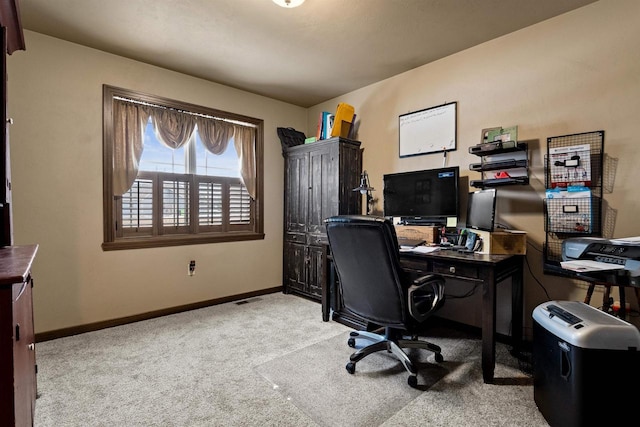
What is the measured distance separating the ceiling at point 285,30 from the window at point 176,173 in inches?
21.1

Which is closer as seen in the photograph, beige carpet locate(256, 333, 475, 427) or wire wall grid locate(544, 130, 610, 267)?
beige carpet locate(256, 333, 475, 427)

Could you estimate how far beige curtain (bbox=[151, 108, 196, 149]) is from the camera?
10.9ft

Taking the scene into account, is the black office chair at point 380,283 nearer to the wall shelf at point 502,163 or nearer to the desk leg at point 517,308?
the desk leg at point 517,308

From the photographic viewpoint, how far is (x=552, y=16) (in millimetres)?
2400

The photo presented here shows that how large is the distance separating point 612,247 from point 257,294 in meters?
3.52

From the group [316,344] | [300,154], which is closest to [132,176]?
[300,154]

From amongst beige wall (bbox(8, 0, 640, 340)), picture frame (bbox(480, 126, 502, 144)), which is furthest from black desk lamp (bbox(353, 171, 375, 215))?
picture frame (bbox(480, 126, 502, 144))

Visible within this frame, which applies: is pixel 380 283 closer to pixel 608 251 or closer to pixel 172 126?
pixel 608 251

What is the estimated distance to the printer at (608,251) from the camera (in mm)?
1609

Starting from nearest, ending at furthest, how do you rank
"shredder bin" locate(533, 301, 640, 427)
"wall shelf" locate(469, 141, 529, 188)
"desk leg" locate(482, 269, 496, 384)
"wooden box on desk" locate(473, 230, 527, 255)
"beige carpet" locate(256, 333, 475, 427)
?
"shredder bin" locate(533, 301, 640, 427), "beige carpet" locate(256, 333, 475, 427), "desk leg" locate(482, 269, 496, 384), "wooden box on desk" locate(473, 230, 527, 255), "wall shelf" locate(469, 141, 529, 188)

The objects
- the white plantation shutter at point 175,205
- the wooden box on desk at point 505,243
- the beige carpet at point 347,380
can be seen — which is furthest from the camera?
the white plantation shutter at point 175,205

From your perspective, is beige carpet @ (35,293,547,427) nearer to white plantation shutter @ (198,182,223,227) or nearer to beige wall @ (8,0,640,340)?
beige wall @ (8,0,640,340)

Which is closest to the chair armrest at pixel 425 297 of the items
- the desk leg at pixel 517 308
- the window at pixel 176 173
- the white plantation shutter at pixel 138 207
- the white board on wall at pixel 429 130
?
the desk leg at pixel 517 308

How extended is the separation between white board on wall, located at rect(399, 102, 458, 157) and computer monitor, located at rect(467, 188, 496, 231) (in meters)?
0.65
